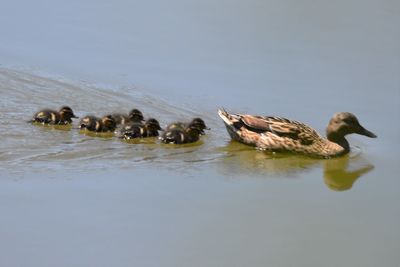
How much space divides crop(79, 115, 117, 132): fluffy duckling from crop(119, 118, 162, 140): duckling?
5.3 inches

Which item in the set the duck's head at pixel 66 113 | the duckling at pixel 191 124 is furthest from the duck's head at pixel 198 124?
the duck's head at pixel 66 113

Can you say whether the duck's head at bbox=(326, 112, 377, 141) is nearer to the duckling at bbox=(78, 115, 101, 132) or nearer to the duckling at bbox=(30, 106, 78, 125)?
the duckling at bbox=(78, 115, 101, 132)

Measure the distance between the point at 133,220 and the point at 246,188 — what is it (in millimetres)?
1064

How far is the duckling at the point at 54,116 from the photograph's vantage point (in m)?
7.30

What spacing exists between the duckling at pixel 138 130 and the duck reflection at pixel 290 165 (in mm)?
594

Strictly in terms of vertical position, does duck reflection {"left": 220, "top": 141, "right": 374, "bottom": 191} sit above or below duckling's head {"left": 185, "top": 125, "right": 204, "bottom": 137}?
below

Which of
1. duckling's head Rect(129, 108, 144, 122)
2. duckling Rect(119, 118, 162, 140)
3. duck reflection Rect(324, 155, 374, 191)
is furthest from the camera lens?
duckling's head Rect(129, 108, 144, 122)

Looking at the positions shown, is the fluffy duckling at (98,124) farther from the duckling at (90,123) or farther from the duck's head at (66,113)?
the duck's head at (66,113)

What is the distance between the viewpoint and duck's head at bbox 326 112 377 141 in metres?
7.02

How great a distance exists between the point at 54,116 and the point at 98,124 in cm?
38

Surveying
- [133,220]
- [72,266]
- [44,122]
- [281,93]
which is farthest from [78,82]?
[72,266]

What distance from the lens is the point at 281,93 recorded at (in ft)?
26.0

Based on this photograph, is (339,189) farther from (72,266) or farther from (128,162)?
(72,266)

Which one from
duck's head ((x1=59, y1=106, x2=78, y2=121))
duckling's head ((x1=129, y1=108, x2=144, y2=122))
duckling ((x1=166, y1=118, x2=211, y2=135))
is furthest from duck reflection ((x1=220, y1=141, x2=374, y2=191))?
duck's head ((x1=59, y1=106, x2=78, y2=121))
